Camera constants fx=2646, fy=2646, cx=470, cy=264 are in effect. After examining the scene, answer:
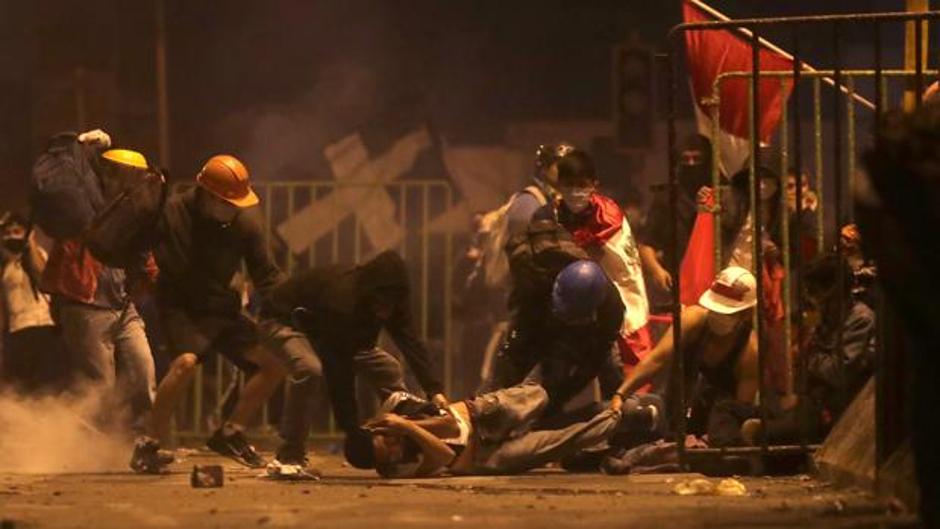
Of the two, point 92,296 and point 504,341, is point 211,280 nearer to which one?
point 92,296

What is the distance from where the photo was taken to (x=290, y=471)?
11.8 m

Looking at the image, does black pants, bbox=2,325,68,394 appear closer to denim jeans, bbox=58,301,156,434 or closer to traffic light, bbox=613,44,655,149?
denim jeans, bbox=58,301,156,434

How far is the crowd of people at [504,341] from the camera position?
11633 mm

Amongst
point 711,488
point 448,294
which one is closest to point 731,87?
point 711,488

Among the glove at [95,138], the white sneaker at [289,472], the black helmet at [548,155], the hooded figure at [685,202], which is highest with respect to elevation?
the glove at [95,138]

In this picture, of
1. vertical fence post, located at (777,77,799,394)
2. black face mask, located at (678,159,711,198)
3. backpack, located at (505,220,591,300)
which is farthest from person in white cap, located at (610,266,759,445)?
black face mask, located at (678,159,711,198)

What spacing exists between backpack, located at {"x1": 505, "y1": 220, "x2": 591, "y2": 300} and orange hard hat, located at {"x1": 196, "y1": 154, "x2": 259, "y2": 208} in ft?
4.25

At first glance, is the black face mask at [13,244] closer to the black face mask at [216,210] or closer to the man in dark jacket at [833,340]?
the black face mask at [216,210]

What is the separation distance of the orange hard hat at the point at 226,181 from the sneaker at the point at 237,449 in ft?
3.74

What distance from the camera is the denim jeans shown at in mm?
13453

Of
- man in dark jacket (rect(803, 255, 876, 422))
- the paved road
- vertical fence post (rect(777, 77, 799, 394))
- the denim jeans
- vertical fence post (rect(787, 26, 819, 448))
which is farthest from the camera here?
the denim jeans

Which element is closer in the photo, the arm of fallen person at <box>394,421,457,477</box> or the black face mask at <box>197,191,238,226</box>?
the arm of fallen person at <box>394,421,457,477</box>

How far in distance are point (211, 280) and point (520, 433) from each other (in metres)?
1.72

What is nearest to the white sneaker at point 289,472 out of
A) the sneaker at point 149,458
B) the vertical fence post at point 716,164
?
the sneaker at point 149,458
